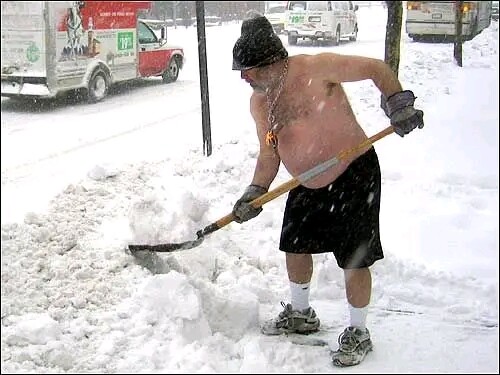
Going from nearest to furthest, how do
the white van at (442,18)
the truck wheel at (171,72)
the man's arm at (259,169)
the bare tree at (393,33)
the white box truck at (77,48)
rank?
the man's arm at (259,169) → the white box truck at (77,48) → the bare tree at (393,33) → the white van at (442,18) → the truck wheel at (171,72)

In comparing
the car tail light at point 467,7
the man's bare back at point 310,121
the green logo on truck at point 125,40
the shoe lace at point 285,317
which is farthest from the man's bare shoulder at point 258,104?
the car tail light at point 467,7

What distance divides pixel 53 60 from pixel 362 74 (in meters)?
2.24

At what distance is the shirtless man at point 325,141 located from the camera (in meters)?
2.47

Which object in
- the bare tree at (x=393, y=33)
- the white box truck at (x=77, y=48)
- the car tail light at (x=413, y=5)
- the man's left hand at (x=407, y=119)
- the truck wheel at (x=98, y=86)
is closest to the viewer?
the man's left hand at (x=407, y=119)

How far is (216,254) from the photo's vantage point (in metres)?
3.52

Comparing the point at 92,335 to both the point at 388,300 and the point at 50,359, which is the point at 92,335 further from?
the point at 388,300

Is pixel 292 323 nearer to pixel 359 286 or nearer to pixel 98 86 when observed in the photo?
pixel 359 286

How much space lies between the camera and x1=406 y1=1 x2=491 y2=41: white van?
591 centimetres

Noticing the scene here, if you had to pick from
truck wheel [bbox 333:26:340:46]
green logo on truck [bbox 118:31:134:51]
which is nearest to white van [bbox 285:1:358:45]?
truck wheel [bbox 333:26:340:46]

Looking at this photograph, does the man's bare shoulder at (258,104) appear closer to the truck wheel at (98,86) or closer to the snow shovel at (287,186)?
the snow shovel at (287,186)

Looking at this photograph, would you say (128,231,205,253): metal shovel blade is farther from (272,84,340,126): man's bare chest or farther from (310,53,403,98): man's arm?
(310,53,403,98): man's arm

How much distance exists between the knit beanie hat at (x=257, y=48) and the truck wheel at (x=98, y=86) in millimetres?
3336

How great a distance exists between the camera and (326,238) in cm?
266

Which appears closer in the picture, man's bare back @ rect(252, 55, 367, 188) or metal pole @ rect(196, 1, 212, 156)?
man's bare back @ rect(252, 55, 367, 188)
